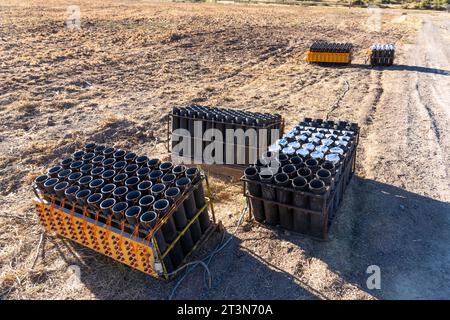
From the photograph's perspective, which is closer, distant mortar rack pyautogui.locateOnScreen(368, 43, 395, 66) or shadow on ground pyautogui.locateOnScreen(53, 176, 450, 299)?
shadow on ground pyautogui.locateOnScreen(53, 176, 450, 299)

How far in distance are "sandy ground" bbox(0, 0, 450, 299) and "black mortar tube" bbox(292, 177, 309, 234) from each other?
270mm

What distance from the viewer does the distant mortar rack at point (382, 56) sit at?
19781mm

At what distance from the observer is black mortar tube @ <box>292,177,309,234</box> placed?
253 inches

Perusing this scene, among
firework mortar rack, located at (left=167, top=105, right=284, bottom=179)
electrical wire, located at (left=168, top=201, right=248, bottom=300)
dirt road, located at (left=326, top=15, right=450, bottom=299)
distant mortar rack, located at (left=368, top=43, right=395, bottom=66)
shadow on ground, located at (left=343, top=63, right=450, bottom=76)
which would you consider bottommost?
electrical wire, located at (left=168, top=201, right=248, bottom=300)

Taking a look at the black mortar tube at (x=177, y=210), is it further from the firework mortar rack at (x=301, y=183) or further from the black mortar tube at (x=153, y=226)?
the firework mortar rack at (x=301, y=183)

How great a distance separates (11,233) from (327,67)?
17.9 m

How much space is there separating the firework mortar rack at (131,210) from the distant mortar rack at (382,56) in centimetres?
1720

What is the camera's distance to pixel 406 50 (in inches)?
960

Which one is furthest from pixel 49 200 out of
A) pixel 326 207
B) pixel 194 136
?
pixel 326 207

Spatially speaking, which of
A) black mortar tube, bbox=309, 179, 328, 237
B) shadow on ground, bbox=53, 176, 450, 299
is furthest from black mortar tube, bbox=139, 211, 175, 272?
black mortar tube, bbox=309, 179, 328, 237

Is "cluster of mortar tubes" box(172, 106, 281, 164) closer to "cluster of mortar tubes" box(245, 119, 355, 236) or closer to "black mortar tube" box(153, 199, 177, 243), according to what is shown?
"cluster of mortar tubes" box(245, 119, 355, 236)

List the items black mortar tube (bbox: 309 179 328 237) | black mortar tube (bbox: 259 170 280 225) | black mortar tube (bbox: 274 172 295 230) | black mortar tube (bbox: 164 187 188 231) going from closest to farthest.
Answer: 1. black mortar tube (bbox: 164 187 188 231)
2. black mortar tube (bbox: 309 179 328 237)
3. black mortar tube (bbox: 274 172 295 230)
4. black mortar tube (bbox: 259 170 280 225)

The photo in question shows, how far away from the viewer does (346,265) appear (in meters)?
6.25
